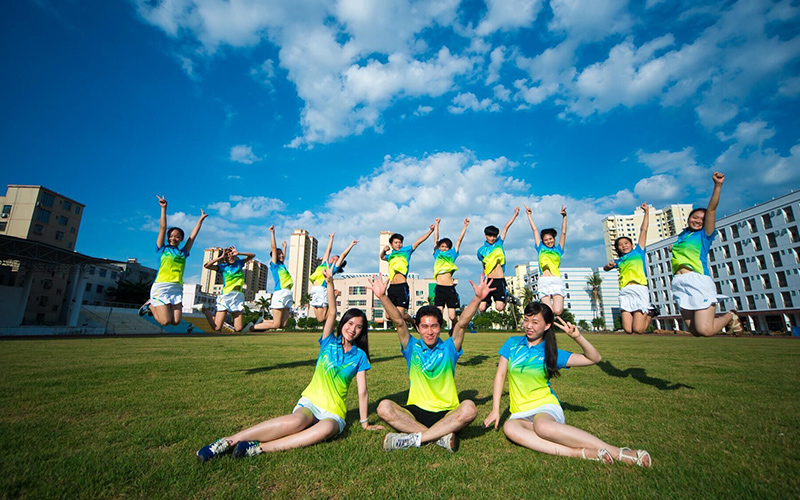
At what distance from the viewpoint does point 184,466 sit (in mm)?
3402

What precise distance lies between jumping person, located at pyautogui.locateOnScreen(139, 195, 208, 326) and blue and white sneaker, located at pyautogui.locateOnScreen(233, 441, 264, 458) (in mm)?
6930

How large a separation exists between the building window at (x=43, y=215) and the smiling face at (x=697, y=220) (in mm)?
81488

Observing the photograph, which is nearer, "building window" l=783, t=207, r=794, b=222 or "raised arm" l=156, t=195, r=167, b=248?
"raised arm" l=156, t=195, r=167, b=248

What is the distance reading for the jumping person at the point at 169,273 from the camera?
30.8ft

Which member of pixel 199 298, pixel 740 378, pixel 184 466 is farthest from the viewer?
pixel 199 298

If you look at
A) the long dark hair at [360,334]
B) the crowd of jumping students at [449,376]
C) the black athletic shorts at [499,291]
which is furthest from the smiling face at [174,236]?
the black athletic shorts at [499,291]

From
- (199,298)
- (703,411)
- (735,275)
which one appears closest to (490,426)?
(703,411)

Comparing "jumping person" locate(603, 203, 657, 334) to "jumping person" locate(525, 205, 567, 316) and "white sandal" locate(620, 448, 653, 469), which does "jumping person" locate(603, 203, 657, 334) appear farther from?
"white sandal" locate(620, 448, 653, 469)

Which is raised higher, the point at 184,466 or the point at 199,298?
the point at 199,298

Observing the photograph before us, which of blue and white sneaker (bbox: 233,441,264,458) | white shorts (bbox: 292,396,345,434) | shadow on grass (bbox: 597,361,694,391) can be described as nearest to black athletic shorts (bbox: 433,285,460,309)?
shadow on grass (bbox: 597,361,694,391)

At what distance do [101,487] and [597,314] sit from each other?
131446 millimetres

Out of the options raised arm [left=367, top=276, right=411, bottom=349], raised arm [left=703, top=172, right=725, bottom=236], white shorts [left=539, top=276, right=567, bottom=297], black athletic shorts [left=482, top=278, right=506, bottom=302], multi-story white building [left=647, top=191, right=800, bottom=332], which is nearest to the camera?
raised arm [left=367, top=276, right=411, bottom=349]

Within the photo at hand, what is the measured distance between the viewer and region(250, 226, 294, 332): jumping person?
35.7ft

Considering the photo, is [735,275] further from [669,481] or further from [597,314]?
[669,481]
